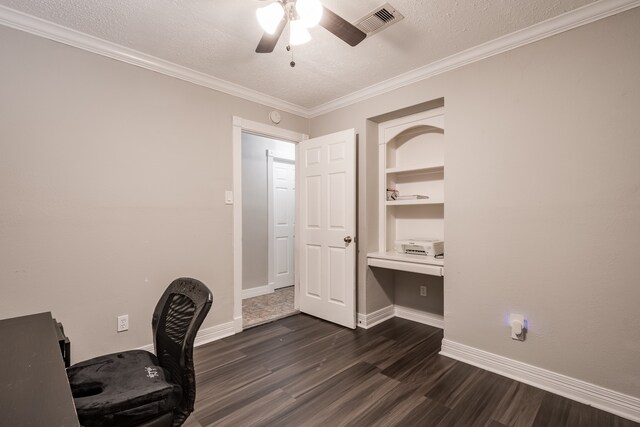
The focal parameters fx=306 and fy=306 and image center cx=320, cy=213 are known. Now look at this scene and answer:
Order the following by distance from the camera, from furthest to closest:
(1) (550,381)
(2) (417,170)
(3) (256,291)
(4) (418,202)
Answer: (3) (256,291), (2) (417,170), (4) (418,202), (1) (550,381)

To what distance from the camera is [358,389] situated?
210 centimetres

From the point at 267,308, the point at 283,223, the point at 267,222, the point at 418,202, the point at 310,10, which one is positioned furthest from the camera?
the point at 283,223

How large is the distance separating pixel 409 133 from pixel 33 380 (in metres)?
3.39

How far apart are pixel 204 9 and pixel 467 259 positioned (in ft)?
8.57

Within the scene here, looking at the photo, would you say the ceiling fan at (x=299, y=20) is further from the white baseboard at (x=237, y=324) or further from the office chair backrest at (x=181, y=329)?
the white baseboard at (x=237, y=324)

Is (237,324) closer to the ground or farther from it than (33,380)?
closer to the ground

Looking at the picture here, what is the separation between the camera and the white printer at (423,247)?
9.32 feet

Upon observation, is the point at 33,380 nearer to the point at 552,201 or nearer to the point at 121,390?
the point at 121,390

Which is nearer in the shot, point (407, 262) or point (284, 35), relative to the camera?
point (284, 35)

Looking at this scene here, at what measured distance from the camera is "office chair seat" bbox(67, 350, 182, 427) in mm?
1102

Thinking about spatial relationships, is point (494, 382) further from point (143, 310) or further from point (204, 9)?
point (204, 9)

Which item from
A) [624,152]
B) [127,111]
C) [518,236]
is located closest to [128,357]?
[127,111]

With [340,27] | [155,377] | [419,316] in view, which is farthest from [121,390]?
[419,316]

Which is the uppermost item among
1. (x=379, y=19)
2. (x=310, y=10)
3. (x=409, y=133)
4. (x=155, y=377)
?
(x=379, y=19)
